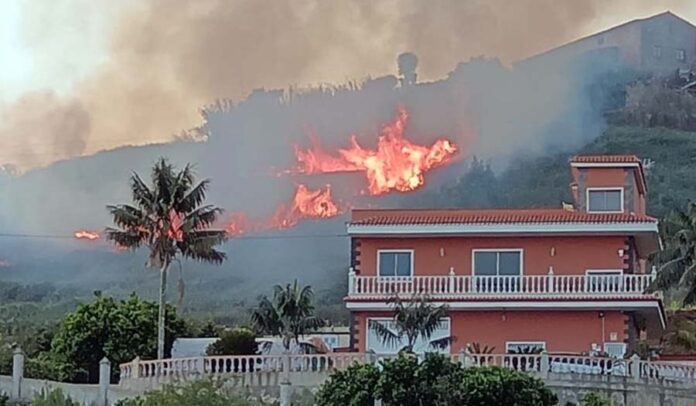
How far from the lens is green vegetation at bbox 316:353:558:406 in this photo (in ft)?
108

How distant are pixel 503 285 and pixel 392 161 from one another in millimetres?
34435

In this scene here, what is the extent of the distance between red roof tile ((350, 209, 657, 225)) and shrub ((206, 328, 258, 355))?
5336mm

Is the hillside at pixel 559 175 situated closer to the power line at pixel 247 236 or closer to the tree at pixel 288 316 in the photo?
the power line at pixel 247 236

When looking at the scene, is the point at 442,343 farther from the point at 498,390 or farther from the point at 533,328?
the point at 498,390

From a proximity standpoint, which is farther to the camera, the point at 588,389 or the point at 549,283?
the point at 549,283

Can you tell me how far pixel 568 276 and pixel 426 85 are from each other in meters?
81.4

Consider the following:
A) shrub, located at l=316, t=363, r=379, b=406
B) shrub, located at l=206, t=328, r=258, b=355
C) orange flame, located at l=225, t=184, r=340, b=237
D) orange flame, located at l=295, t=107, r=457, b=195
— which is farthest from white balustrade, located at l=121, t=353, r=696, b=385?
orange flame, located at l=225, t=184, r=340, b=237

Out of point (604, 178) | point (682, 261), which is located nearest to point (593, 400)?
point (682, 261)

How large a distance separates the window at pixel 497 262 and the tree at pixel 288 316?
6.36m

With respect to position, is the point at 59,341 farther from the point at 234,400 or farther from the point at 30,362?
the point at 234,400

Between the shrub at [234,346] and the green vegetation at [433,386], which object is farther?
the shrub at [234,346]

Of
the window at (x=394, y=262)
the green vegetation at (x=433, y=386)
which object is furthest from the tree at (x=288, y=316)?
the green vegetation at (x=433, y=386)

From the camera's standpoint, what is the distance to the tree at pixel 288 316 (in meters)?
49.6

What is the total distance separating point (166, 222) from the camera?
45.0 m
